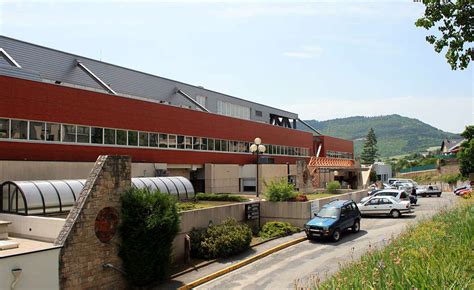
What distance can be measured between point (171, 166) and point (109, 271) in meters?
17.6

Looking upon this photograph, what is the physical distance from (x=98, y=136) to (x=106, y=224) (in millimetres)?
12009

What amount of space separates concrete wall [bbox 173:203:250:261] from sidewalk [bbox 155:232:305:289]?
1.58m

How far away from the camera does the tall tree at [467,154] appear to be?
61.4 metres

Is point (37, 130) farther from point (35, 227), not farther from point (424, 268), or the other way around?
point (424, 268)

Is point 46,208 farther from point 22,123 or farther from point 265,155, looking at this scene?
point 265,155

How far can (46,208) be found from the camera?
57.3 ft

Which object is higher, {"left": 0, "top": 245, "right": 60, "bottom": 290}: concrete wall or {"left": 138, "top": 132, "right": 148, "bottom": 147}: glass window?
{"left": 138, "top": 132, "right": 148, "bottom": 147}: glass window

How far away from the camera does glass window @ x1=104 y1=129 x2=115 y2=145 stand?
26745 millimetres

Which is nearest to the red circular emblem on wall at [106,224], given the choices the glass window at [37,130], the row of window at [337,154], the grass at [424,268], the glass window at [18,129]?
the glass window at [18,129]

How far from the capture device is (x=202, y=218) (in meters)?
20.9

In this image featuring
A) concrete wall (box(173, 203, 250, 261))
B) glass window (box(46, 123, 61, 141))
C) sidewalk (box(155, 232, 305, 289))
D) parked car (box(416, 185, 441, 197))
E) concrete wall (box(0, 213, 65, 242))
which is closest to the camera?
concrete wall (box(0, 213, 65, 242))

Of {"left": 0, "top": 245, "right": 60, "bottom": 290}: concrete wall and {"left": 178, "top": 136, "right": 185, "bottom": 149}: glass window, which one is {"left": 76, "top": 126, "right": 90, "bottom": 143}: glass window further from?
{"left": 0, "top": 245, "right": 60, "bottom": 290}: concrete wall

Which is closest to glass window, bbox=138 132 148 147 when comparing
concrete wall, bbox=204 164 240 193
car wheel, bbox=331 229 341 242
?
concrete wall, bbox=204 164 240 193

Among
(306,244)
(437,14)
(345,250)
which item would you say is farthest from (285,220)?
(437,14)
